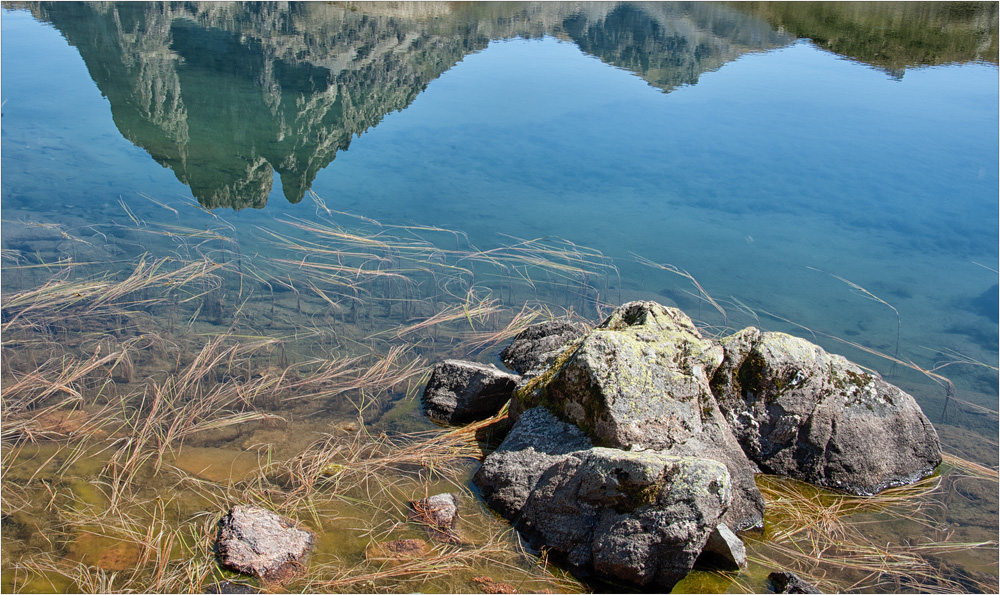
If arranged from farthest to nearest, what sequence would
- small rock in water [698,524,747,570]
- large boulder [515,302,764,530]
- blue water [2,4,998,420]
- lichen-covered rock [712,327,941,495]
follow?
blue water [2,4,998,420] < lichen-covered rock [712,327,941,495] < large boulder [515,302,764,530] < small rock in water [698,524,747,570]

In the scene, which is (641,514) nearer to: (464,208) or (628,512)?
(628,512)

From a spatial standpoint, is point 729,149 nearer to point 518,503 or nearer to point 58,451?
point 518,503

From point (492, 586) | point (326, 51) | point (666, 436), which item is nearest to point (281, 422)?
point (492, 586)

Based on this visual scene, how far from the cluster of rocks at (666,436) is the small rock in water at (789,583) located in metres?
0.22

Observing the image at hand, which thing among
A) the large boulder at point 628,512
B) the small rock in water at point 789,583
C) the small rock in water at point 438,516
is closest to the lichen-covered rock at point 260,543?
the small rock in water at point 438,516

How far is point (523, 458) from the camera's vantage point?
456cm

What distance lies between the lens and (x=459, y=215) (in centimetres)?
968

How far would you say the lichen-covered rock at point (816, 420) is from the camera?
16.4 feet

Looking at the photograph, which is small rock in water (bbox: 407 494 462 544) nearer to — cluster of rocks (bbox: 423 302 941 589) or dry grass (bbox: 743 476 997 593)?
cluster of rocks (bbox: 423 302 941 589)

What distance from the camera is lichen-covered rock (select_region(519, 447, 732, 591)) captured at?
3.82 meters

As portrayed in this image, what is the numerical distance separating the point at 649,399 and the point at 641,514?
890mm

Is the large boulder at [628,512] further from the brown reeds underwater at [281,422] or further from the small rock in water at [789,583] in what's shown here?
the small rock in water at [789,583]

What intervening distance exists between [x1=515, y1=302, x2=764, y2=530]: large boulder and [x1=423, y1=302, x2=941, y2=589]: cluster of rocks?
0.03 feet

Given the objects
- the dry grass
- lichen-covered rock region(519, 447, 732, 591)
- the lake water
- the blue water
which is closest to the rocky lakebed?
lichen-covered rock region(519, 447, 732, 591)
